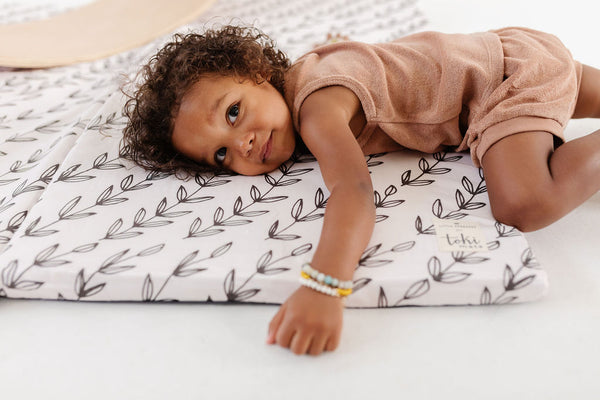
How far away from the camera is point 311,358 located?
84 cm

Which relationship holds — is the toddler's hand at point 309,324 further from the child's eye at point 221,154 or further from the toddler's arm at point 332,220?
the child's eye at point 221,154

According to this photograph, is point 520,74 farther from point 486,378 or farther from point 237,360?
point 237,360

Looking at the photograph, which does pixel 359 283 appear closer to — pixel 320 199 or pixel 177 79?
pixel 320 199

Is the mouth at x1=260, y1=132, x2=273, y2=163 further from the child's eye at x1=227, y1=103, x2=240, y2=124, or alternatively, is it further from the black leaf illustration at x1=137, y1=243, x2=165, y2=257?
the black leaf illustration at x1=137, y1=243, x2=165, y2=257

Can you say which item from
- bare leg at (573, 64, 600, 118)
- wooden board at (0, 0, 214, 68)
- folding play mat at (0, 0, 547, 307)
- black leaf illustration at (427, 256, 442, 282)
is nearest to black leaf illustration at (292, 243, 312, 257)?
folding play mat at (0, 0, 547, 307)

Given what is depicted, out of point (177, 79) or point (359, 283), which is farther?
point (177, 79)

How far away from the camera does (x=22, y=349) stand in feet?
2.93

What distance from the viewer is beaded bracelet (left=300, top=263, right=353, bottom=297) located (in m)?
0.87

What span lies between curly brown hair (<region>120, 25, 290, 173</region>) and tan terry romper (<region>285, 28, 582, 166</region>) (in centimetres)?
12

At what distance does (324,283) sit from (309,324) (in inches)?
3.0

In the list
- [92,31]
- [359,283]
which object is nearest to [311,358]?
A: [359,283]

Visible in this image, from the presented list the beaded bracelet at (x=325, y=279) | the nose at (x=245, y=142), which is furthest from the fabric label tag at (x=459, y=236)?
the nose at (x=245, y=142)

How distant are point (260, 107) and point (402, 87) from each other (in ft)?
1.20

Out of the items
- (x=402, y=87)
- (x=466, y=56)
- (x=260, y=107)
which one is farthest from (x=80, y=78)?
(x=466, y=56)
